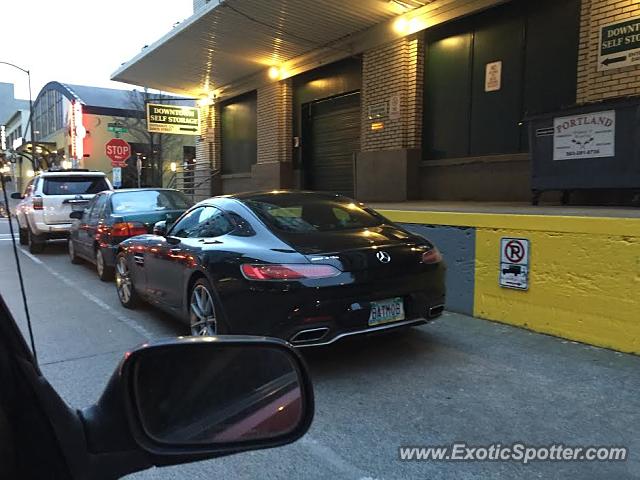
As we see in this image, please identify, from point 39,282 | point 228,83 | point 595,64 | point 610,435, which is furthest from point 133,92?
point 610,435

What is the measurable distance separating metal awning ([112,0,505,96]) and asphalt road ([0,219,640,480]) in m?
7.14

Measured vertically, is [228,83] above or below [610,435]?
above

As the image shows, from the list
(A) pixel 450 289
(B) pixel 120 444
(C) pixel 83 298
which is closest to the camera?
(B) pixel 120 444

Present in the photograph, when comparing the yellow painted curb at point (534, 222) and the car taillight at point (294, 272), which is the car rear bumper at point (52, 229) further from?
the car taillight at point (294, 272)

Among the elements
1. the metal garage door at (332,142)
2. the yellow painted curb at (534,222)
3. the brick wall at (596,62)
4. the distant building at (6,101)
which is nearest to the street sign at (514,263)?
the yellow painted curb at (534,222)

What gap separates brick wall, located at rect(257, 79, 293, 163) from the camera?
15562 mm

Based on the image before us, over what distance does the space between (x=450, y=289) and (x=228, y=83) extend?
13.1 meters

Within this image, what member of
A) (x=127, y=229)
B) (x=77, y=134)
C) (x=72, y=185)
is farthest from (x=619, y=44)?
(x=77, y=134)

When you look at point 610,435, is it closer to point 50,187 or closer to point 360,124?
point 360,124

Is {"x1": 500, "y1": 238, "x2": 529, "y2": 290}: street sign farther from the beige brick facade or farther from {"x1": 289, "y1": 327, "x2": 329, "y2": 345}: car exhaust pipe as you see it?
the beige brick facade

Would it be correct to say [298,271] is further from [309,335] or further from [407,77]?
[407,77]

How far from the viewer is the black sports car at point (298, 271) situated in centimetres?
415

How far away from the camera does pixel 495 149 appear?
406 inches

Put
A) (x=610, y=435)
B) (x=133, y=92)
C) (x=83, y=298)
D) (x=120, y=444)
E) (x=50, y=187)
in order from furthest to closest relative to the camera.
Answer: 1. (x=133, y=92)
2. (x=50, y=187)
3. (x=83, y=298)
4. (x=610, y=435)
5. (x=120, y=444)
